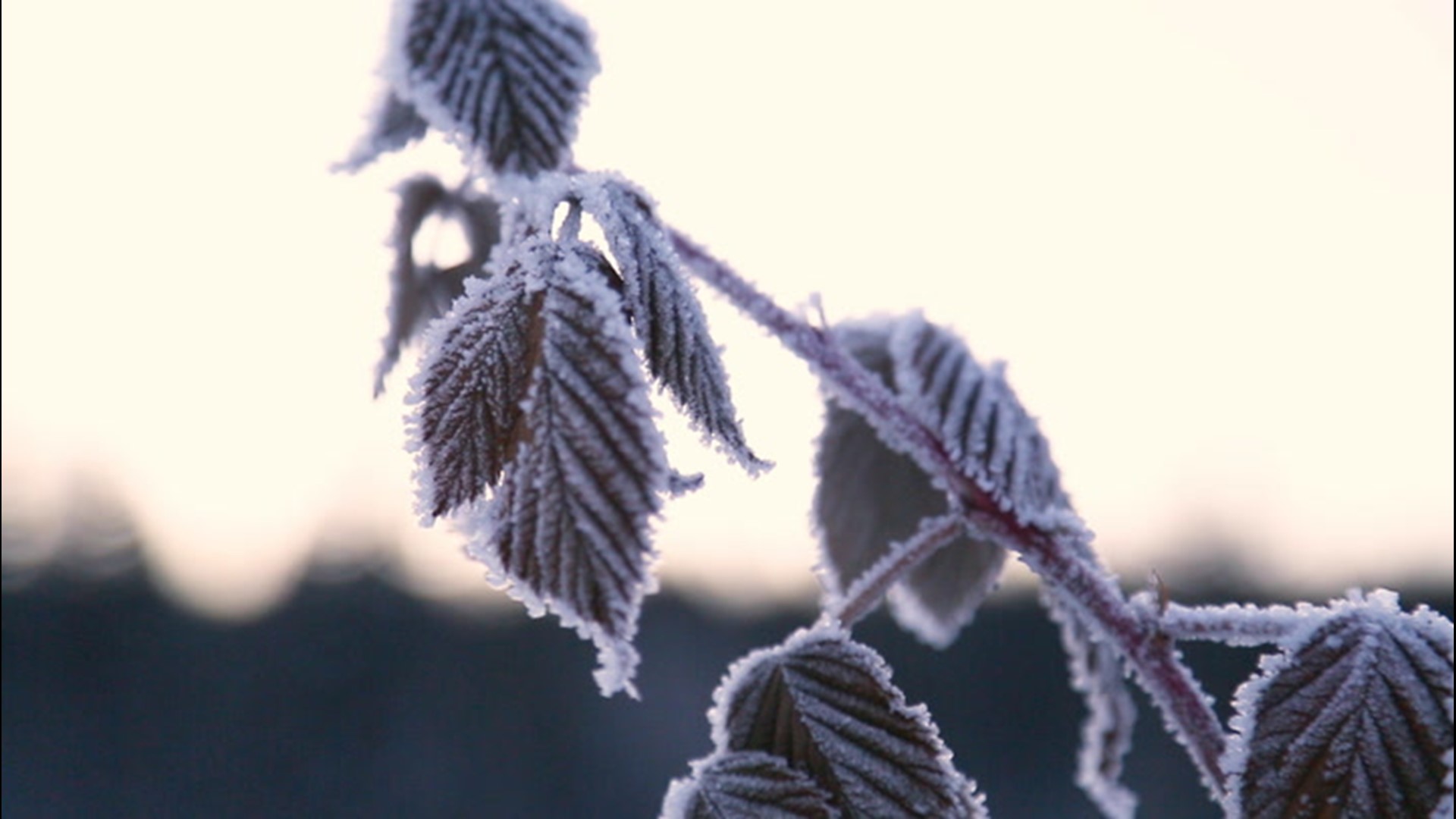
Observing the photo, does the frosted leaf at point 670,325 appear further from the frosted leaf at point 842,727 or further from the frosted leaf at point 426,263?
the frosted leaf at point 426,263

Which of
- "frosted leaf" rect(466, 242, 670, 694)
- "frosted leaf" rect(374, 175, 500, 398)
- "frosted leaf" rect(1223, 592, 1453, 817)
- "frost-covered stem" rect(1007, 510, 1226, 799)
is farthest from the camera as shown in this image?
"frosted leaf" rect(374, 175, 500, 398)

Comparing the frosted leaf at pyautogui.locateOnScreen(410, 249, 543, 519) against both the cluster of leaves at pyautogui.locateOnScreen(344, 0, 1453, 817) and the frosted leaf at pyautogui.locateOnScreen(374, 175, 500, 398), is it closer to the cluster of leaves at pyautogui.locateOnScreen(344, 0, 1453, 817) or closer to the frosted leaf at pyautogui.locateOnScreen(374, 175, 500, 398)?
the cluster of leaves at pyautogui.locateOnScreen(344, 0, 1453, 817)

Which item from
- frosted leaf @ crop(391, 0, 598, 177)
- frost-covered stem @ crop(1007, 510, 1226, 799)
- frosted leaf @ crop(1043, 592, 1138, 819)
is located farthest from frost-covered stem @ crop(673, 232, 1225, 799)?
frosted leaf @ crop(1043, 592, 1138, 819)

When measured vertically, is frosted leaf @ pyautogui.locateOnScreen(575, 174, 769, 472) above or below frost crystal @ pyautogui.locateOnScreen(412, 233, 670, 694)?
above

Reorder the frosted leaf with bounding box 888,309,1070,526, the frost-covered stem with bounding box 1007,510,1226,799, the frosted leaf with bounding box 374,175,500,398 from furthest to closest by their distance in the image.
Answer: the frosted leaf with bounding box 374,175,500,398
the frosted leaf with bounding box 888,309,1070,526
the frost-covered stem with bounding box 1007,510,1226,799

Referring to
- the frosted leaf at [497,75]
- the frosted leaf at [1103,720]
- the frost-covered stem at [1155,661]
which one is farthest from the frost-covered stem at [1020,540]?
the frosted leaf at [1103,720]
